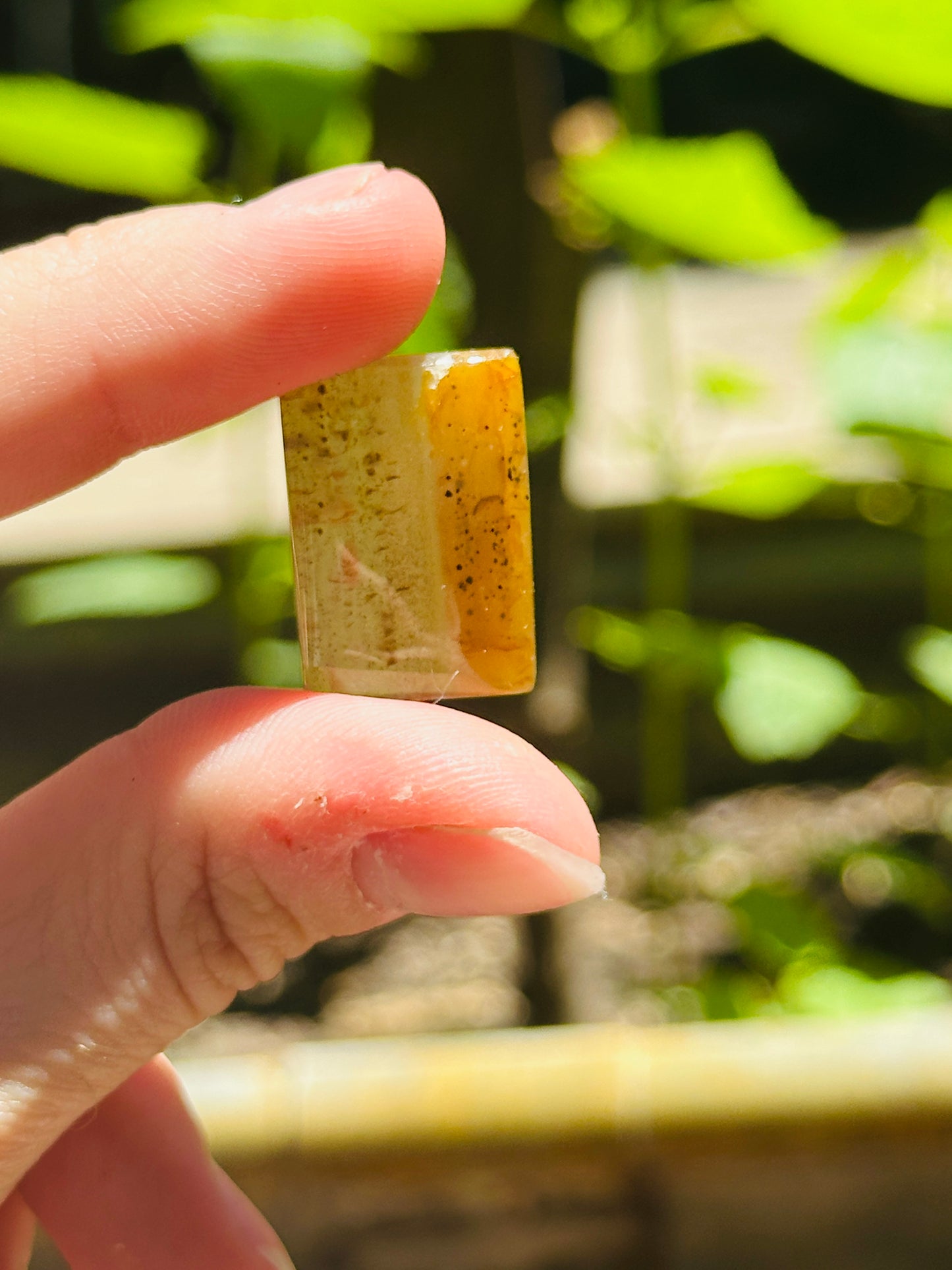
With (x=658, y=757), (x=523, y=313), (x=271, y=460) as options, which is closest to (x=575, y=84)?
(x=271, y=460)

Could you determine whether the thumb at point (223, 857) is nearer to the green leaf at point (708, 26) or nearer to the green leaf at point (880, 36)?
the green leaf at point (880, 36)

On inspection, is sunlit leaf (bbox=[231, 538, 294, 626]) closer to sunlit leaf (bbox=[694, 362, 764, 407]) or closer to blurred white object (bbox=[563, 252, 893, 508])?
blurred white object (bbox=[563, 252, 893, 508])

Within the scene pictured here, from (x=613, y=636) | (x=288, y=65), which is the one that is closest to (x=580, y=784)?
(x=613, y=636)

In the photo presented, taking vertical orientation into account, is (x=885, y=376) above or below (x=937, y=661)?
above

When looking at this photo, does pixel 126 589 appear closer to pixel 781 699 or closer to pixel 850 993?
pixel 781 699

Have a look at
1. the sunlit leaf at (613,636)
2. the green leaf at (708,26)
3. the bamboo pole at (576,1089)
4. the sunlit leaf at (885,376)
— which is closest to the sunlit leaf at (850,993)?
the bamboo pole at (576,1089)

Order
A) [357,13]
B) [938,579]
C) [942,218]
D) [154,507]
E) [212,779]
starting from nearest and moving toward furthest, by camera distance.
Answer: [212,779] < [357,13] < [942,218] < [938,579] < [154,507]
